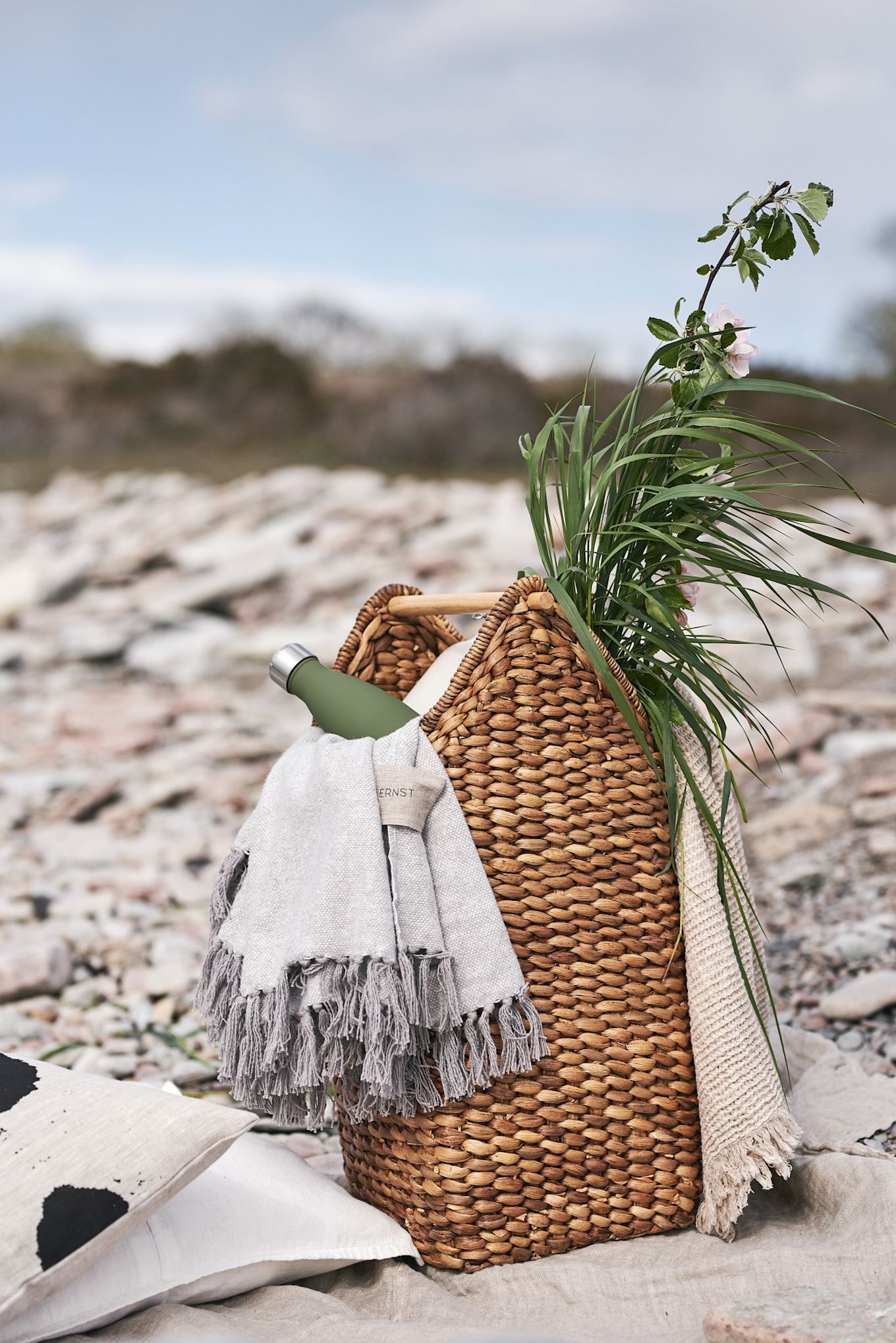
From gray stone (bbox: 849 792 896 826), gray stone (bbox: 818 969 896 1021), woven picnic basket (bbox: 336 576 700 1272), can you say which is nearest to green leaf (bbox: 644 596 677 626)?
woven picnic basket (bbox: 336 576 700 1272)

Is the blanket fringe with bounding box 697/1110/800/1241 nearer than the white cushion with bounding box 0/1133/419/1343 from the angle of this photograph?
No

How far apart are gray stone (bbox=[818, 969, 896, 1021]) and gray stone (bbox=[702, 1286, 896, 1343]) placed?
129 cm

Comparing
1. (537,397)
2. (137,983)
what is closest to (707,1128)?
(137,983)

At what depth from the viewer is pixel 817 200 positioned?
1.90 metres

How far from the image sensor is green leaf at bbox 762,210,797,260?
76.9 inches

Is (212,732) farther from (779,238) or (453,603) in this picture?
(779,238)

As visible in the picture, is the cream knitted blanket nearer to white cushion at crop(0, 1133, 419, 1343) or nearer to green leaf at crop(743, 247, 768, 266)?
white cushion at crop(0, 1133, 419, 1343)

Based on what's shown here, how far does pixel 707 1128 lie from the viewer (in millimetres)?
1954

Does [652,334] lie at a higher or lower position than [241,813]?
higher

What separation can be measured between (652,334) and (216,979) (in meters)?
1.31

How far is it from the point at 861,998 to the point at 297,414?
12996 millimetres

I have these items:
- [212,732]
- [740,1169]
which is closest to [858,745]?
[212,732]

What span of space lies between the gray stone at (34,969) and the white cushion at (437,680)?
5.42 feet

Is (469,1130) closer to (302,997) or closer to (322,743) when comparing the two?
(302,997)
